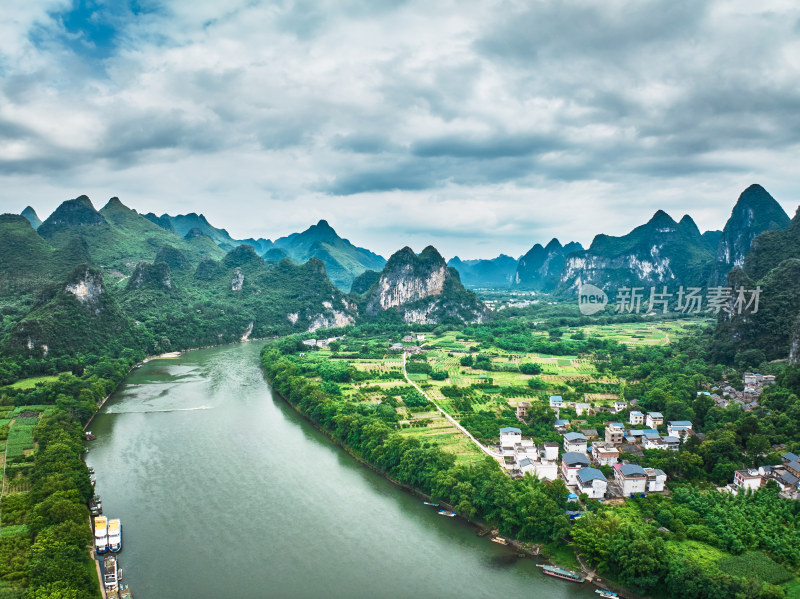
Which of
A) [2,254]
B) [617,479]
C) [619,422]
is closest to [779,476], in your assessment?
[617,479]

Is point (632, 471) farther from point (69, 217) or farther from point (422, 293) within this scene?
point (69, 217)

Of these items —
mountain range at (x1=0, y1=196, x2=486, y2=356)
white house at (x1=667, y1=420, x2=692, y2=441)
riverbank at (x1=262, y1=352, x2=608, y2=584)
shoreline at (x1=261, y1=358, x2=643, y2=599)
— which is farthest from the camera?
mountain range at (x1=0, y1=196, x2=486, y2=356)

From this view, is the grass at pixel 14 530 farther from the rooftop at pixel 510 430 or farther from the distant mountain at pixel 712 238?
the distant mountain at pixel 712 238

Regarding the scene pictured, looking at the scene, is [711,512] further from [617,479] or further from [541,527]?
[541,527]

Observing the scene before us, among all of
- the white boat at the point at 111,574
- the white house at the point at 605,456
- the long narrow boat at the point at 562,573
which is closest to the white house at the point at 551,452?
the white house at the point at 605,456

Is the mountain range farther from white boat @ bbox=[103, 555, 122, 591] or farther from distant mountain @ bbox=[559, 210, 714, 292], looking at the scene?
distant mountain @ bbox=[559, 210, 714, 292]

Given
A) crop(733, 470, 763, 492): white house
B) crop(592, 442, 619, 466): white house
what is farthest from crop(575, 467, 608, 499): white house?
crop(733, 470, 763, 492): white house
